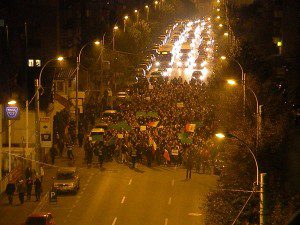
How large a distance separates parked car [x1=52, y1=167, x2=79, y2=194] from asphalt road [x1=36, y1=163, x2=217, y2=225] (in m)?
0.36

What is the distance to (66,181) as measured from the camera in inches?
1449

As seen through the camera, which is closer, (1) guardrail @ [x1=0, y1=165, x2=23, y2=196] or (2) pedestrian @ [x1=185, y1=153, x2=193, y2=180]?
(1) guardrail @ [x1=0, y1=165, x2=23, y2=196]

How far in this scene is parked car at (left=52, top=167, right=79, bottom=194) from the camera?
3659cm

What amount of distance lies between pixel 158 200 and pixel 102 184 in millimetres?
4181

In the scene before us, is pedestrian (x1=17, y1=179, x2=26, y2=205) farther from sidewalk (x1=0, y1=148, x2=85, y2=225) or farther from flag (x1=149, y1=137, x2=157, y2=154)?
flag (x1=149, y1=137, x2=157, y2=154)

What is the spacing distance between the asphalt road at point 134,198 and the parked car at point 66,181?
1.17ft

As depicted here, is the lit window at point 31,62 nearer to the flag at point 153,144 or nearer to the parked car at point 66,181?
the flag at point 153,144

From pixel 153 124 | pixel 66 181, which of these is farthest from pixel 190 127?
pixel 66 181

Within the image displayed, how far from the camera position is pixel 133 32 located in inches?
3521

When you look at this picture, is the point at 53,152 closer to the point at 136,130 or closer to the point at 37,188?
the point at 136,130

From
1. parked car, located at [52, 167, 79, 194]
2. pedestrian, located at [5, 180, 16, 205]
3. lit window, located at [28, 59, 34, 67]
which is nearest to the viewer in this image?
pedestrian, located at [5, 180, 16, 205]

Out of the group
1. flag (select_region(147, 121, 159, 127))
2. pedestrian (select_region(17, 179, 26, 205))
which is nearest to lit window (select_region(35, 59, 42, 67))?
flag (select_region(147, 121, 159, 127))

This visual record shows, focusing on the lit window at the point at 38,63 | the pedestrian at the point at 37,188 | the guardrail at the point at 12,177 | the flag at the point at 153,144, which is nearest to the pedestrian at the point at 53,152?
the guardrail at the point at 12,177

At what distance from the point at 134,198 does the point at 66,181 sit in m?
3.23
